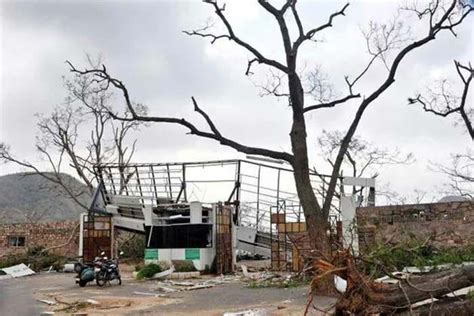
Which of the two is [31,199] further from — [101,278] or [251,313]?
[251,313]

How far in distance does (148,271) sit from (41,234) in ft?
35.0

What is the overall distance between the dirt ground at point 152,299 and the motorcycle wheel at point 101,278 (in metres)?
0.19

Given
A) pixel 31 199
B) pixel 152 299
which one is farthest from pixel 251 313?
pixel 31 199

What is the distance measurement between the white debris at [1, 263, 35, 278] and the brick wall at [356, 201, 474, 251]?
Answer: 12.0m

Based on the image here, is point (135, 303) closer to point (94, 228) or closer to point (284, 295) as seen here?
point (284, 295)

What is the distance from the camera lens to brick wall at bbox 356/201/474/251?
15.0m

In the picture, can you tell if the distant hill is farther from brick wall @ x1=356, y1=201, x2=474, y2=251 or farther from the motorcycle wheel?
brick wall @ x1=356, y1=201, x2=474, y2=251

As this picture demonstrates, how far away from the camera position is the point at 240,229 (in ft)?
65.7

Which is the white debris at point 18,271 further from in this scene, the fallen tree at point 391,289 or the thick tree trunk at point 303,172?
the fallen tree at point 391,289

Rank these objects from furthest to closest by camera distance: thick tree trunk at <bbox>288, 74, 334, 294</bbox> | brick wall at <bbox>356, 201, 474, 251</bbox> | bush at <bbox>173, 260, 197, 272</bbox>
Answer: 1. bush at <bbox>173, 260, 197, 272</bbox>
2. brick wall at <bbox>356, 201, 474, 251</bbox>
3. thick tree trunk at <bbox>288, 74, 334, 294</bbox>

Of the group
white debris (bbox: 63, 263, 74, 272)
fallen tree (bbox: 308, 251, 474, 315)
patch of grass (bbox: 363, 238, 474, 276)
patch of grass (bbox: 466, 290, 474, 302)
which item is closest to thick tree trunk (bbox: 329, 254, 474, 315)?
fallen tree (bbox: 308, 251, 474, 315)

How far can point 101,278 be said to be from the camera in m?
15.6

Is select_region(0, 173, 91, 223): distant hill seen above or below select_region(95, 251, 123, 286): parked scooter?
above

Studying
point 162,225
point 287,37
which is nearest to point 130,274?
point 162,225
